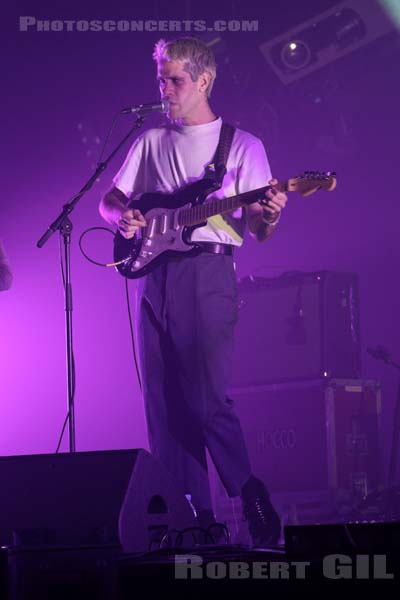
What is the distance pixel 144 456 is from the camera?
2.75 m

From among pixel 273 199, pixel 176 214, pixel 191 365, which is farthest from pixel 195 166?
pixel 191 365

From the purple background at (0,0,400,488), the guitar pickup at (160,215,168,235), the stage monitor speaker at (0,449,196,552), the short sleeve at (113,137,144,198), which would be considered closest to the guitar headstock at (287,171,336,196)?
the guitar pickup at (160,215,168,235)

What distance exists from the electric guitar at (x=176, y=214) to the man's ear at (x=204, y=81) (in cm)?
51

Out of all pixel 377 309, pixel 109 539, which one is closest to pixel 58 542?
pixel 109 539

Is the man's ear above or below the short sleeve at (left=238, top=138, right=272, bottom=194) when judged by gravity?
above

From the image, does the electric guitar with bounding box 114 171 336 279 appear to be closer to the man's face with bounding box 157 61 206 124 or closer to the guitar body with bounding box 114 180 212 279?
the guitar body with bounding box 114 180 212 279

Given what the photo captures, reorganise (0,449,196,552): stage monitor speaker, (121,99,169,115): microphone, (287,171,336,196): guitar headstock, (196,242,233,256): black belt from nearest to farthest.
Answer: (0,449,196,552): stage monitor speaker
(287,171,336,196): guitar headstock
(196,242,233,256): black belt
(121,99,169,115): microphone

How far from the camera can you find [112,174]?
6340 millimetres

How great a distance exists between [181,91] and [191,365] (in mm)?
1282

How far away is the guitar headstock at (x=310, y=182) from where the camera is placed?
3.86 meters

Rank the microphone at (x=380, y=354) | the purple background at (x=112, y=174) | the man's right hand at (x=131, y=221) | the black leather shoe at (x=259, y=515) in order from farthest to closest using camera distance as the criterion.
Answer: the purple background at (x=112, y=174) < the microphone at (x=380, y=354) < the man's right hand at (x=131, y=221) < the black leather shoe at (x=259, y=515)

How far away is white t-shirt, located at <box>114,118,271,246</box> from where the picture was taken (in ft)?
13.4

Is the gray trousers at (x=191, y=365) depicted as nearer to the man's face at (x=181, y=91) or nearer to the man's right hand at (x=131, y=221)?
the man's right hand at (x=131, y=221)

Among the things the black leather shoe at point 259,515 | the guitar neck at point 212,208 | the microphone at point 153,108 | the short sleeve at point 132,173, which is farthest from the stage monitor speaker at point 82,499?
the microphone at point 153,108
